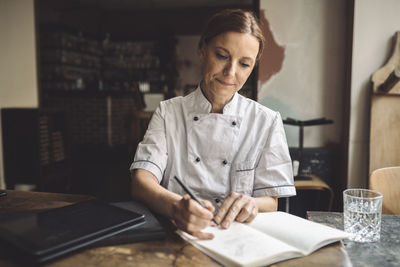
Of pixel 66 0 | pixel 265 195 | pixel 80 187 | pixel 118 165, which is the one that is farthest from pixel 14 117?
pixel 66 0

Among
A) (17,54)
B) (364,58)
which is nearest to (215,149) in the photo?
(364,58)

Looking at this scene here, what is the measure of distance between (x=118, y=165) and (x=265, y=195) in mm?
4362

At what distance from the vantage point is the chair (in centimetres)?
146

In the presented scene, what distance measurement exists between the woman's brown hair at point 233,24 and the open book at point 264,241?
0.73m

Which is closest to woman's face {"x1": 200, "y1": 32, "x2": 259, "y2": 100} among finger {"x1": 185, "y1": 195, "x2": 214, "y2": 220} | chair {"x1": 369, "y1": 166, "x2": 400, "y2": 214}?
finger {"x1": 185, "y1": 195, "x2": 214, "y2": 220}

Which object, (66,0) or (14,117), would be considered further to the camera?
(66,0)

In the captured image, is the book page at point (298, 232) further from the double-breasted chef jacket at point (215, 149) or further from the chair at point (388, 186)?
the chair at point (388, 186)

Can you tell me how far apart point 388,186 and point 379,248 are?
69cm

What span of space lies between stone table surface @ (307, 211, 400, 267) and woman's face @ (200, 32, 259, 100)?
1.93ft

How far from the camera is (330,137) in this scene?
3078 millimetres

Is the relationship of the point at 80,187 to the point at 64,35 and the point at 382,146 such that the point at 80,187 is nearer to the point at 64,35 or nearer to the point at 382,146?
the point at 382,146

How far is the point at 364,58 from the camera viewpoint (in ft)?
9.14

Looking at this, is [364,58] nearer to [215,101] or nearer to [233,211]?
[215,101]

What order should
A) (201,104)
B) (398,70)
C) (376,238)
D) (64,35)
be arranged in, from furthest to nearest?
(64,35) < (398,70) < (201,104) < (376,238)
